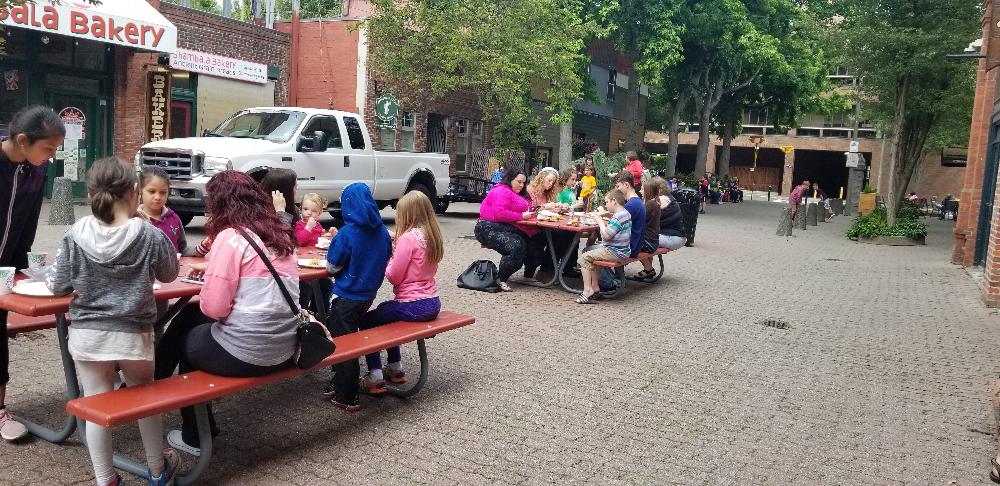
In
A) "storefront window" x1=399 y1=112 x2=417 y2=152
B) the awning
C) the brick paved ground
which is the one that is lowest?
the brick paved ground

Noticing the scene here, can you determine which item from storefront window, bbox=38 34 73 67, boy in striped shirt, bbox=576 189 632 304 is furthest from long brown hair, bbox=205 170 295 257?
storefront window, bbox=38 34 73 67

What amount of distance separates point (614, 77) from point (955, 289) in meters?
30.9

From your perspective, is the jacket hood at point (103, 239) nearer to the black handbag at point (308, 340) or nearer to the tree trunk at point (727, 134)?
the black handbag at point (308, 340)

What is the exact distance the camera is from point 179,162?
12859 millimetres

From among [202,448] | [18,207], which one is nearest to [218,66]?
[18,207]

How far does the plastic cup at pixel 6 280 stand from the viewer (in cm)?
413

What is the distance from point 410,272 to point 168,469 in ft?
7.01

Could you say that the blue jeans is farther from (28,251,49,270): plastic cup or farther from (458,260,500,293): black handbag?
(458,260,500,293): black handbag

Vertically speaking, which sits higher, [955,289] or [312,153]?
[312,153]

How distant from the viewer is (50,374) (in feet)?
18.4

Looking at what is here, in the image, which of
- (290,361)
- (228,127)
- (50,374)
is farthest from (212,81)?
(290,361)

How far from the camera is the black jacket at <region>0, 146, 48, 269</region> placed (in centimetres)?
441

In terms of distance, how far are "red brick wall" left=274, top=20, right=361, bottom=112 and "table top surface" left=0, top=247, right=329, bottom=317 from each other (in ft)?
63.5

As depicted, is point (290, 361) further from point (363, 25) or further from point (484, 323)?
point (363, 25)
